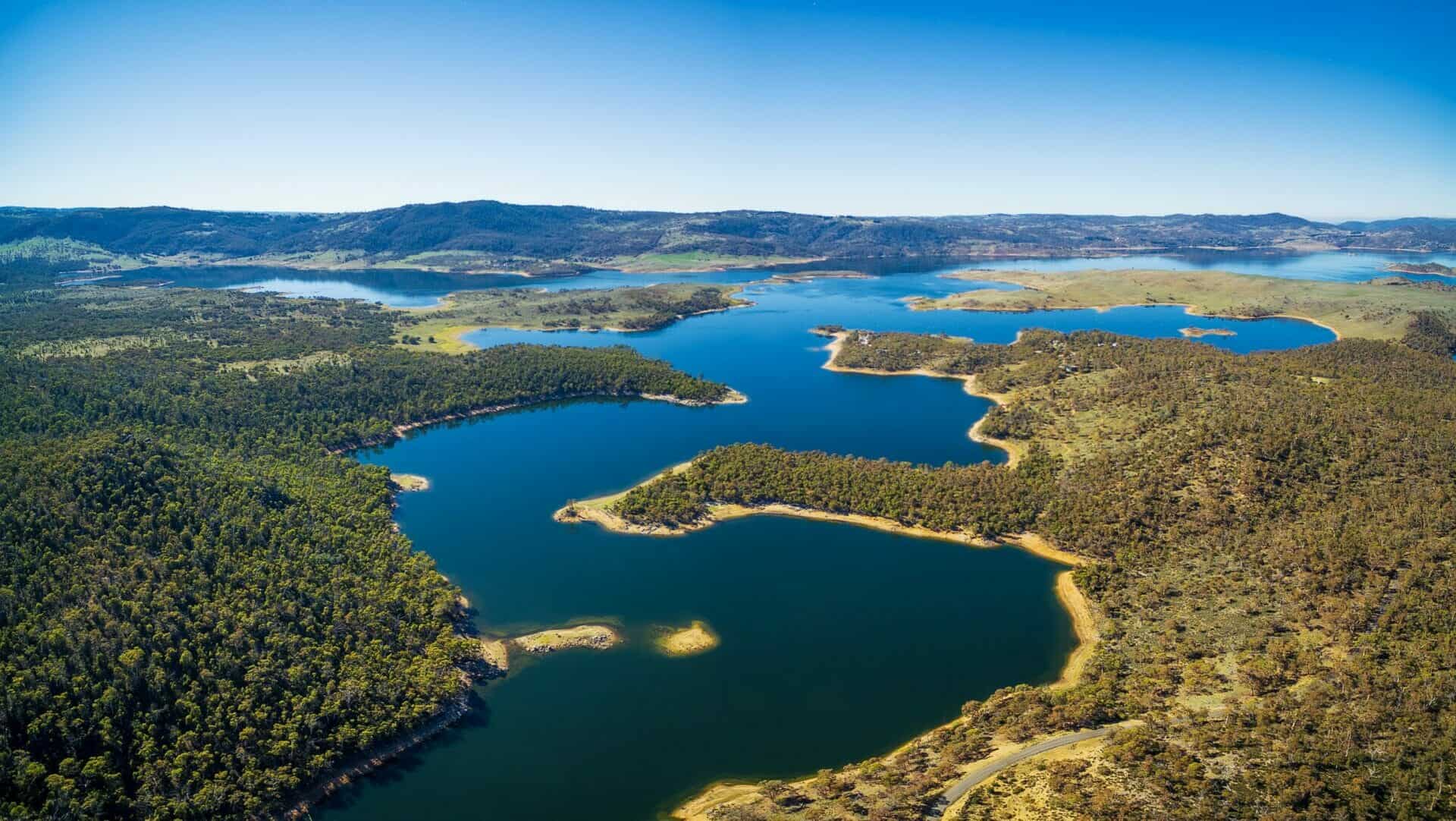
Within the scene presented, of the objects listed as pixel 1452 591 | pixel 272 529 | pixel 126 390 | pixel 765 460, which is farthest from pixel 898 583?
pixel 126 390

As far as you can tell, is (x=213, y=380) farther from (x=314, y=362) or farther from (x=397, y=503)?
(x=397, y=503)

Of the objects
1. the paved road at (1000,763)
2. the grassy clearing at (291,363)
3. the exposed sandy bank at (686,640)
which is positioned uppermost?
the grassy clearing at (291,363)

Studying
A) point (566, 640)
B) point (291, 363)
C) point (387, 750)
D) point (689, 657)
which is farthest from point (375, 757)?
point (291, 363)

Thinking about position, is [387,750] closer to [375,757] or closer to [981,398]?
[375,757]

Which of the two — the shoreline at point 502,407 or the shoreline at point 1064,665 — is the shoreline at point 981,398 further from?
the shoreline at point 502,407

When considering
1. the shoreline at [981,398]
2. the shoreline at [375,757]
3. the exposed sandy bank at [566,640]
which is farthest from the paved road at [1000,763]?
the shoreline at [981,398]

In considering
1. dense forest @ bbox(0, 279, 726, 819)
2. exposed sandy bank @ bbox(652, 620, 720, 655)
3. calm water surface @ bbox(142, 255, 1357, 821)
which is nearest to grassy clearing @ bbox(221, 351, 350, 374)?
dense forest @ bbox(0, 279, 726, 819)
